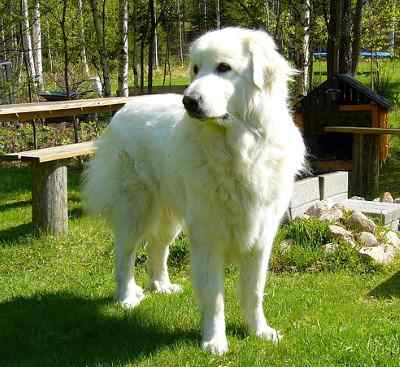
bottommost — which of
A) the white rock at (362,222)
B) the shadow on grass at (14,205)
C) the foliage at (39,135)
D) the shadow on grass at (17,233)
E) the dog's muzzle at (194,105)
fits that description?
the shadow on grass at (14,205)

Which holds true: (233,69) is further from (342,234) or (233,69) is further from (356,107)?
(356,107)

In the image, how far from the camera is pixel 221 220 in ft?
9.55

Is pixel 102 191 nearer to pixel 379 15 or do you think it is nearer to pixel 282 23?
pixel 282 23

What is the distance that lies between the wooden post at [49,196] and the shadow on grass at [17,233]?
0.34 ft

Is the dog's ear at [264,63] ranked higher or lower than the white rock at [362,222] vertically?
higher

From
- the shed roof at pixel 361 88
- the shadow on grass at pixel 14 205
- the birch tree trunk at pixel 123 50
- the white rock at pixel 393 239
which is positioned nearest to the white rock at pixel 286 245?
the white rock at pixel 393 239

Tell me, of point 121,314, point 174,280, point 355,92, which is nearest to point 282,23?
point 355,92

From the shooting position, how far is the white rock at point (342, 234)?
4.72 meters

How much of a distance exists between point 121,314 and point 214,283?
0.90 m

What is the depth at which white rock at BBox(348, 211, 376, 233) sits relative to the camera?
16.5 ft

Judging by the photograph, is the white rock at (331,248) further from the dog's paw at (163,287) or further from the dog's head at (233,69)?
the dog's head at (233,69)

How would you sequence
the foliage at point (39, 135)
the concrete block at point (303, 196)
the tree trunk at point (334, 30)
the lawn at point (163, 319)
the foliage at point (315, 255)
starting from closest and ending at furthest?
1. the lawn at point (163, 319)
2. the foliage at point (315, 255)
3. the concrete block at point (303, 196)
4. the foliage at point (39, 135)
5. the tree trunk at point (334, 30)

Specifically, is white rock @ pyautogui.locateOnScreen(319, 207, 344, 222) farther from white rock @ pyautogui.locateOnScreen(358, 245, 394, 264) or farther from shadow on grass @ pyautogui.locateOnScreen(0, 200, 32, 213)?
shadow on grass @ pyautogui.locateOnScreen(0, 200, 32, 213)

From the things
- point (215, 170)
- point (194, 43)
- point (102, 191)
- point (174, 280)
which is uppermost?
point (194, 43)
